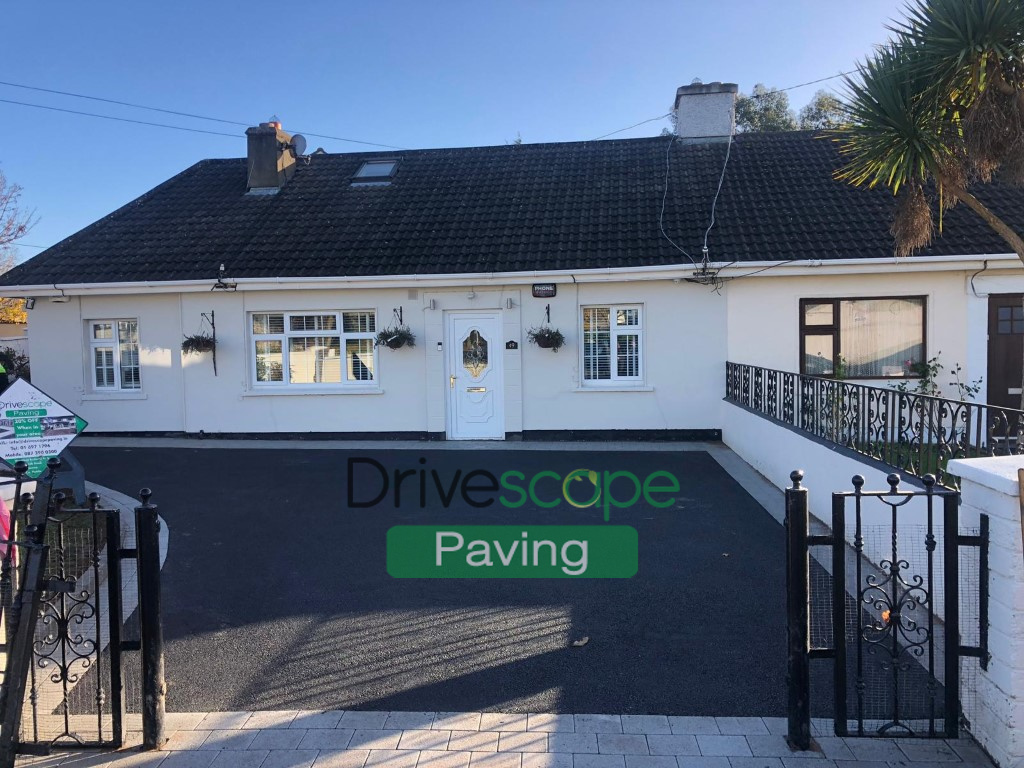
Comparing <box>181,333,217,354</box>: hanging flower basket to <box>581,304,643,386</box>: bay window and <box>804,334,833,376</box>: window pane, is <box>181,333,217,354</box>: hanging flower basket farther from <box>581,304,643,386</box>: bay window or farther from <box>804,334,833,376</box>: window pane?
<box>804,334,833,376</box>: window pane

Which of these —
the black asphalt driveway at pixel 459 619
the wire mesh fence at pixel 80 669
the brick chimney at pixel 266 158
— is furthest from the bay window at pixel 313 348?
the wire mesh fence at pixel 80 669

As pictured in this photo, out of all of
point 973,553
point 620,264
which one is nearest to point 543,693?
point 973,553

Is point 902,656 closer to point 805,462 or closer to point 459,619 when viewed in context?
point 459,619

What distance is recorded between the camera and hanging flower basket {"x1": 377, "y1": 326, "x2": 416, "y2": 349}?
1255 cm

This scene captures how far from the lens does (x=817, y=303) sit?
12383mm

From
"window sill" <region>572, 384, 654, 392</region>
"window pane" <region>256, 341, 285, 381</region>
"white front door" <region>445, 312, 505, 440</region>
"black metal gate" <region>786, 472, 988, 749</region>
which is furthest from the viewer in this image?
"window pane" <region>256, 341, 285, 381</region>

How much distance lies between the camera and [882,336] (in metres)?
12.3

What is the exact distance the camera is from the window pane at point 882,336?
12195 mm

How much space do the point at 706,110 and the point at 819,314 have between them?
5.84 metres

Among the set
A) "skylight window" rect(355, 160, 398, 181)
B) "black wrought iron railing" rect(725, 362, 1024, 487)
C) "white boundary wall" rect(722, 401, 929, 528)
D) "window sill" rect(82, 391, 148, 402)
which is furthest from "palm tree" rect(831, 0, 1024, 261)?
"window sill" rect(82, 391, 148, 402)

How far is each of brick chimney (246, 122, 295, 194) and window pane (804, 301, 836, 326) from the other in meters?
10.8

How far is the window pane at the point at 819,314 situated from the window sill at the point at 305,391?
7.31 meters

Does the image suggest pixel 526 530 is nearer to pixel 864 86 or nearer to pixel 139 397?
pixel 864 86

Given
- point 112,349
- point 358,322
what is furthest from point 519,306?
point 112,349
